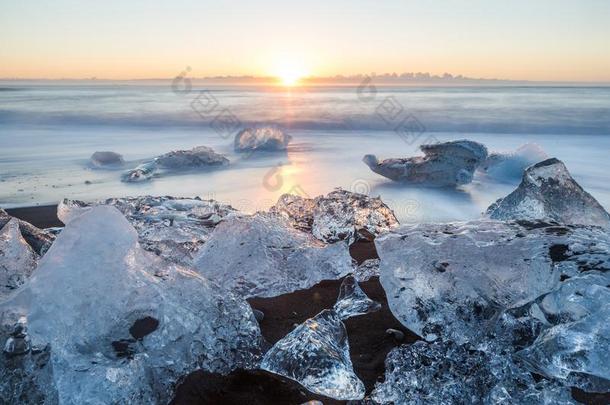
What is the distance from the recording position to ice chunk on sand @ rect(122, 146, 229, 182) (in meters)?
7.07

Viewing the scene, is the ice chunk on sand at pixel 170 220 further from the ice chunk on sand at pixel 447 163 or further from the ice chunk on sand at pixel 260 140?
the ice chunk on sand at pixel 260 140

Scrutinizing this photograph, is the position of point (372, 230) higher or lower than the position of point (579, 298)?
lower

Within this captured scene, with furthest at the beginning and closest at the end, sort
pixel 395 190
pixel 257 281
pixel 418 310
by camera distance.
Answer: pixel 395 190 < pixel 257 281 < pixel 418 310

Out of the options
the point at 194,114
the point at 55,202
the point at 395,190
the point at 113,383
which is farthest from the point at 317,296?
the point at 194,114

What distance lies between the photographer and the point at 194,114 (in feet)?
52.2

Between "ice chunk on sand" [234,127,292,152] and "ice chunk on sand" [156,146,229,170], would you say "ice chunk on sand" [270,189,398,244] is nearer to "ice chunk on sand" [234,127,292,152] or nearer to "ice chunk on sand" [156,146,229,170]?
"ice chunk on sand" [156,146,229,170]

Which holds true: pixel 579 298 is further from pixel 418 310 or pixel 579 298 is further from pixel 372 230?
pixel 372 230

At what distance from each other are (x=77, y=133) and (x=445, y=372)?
13.1 meters

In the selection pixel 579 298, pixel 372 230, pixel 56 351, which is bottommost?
pixel 372 230

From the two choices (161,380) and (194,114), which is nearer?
(161,380)

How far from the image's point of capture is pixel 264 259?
2.54 metres

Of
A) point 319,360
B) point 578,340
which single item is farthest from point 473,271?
point 319,360

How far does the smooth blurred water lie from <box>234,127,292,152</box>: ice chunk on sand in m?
0.27

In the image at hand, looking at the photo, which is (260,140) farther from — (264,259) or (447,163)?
(264,259)
